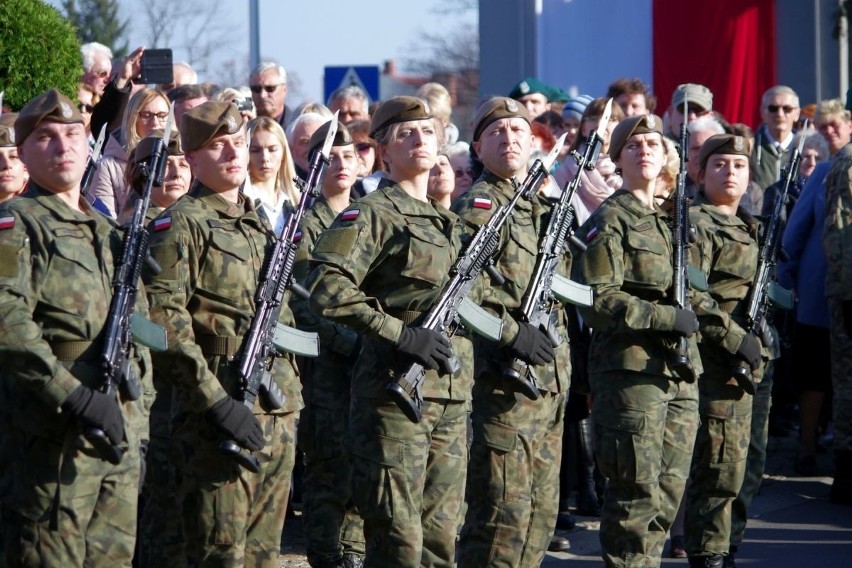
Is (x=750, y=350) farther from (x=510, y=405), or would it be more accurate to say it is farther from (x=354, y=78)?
(x=354, y=78)

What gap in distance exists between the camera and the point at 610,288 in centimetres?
643

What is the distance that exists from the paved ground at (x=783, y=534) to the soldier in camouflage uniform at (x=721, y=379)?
623mm

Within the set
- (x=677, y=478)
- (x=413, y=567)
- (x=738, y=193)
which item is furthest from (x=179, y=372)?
(x=738, y=193)

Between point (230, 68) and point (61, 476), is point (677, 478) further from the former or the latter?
point (230, 68)

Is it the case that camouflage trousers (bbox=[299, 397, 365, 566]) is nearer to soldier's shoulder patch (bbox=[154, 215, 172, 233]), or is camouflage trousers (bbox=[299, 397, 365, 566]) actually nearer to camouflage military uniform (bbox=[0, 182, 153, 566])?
soldier's shoulder patch (bbox=[154, 215, 172, 233])

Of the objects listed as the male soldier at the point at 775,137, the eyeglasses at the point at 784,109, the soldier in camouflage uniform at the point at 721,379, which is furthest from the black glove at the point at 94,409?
the eyeglasses at the point at 784,109

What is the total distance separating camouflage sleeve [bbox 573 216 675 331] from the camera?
6.35 meters

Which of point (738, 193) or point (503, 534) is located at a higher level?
point (738, 193)

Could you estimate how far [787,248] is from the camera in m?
9.74

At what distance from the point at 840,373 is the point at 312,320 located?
3.93 metres

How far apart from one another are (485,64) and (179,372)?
10081mm

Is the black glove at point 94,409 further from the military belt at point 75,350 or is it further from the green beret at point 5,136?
the green beret at point 5,136

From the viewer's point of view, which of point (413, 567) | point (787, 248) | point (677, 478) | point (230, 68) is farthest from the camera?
point (230, 68)

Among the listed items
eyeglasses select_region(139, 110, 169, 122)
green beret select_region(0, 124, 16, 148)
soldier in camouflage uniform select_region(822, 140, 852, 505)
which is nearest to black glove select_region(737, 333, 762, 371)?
soldier in camouflage uniform select_region(822, 140, 852, 505)
